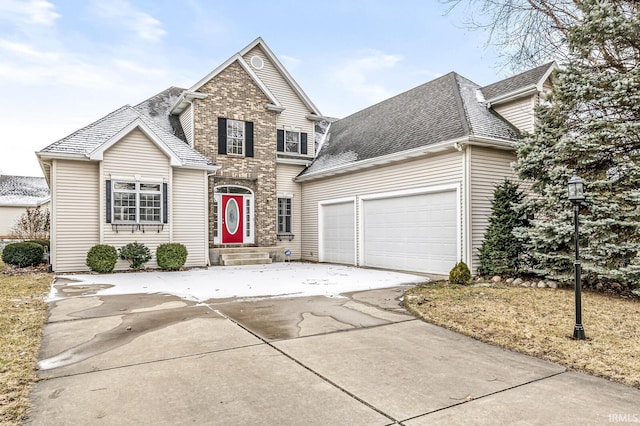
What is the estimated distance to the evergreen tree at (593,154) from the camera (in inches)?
314

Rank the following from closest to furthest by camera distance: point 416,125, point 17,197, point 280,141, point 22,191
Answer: point 416,125
point 280,141
point 17,197
point 22,191

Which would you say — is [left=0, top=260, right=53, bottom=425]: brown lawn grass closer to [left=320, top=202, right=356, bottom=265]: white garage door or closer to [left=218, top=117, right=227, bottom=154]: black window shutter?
[left=218, top=117, right=227, bottom=154]: black window shutter

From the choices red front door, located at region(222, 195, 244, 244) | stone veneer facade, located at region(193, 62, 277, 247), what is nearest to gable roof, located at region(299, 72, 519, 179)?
stone veneer facade, located at region(193, 62, 277, 247)

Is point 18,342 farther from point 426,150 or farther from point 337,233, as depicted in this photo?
point 337,233

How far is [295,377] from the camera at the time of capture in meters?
3.82

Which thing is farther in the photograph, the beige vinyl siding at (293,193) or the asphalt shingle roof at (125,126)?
the beige vinyl siding at (293,193)

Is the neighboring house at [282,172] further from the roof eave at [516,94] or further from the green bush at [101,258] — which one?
the green bush at [101,258]

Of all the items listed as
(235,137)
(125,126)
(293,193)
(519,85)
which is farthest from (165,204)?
(519,85)

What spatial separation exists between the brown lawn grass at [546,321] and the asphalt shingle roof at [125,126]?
374 inches

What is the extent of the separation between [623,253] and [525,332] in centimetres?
406

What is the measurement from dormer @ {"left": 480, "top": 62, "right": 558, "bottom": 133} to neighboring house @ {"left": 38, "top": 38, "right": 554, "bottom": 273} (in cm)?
5

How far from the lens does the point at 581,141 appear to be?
8.39m

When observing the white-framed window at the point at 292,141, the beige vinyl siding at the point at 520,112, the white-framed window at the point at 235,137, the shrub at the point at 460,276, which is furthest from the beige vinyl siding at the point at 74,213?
the beige vinyl siding at the point at 520,112

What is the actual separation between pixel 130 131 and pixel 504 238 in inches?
461
